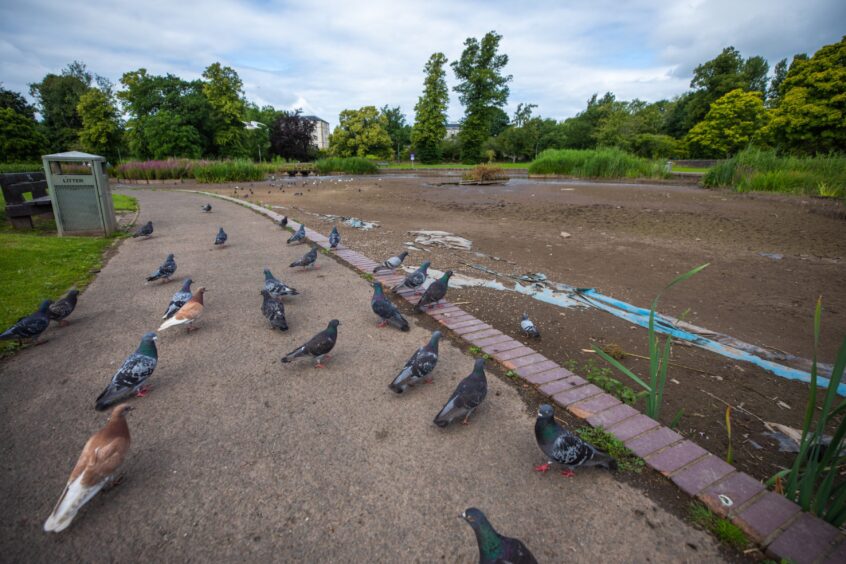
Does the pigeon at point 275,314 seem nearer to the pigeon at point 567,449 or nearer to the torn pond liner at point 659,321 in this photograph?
the torn pond liner at point 659,321

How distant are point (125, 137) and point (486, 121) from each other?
52.5 metres

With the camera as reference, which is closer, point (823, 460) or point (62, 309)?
point (823, 460)

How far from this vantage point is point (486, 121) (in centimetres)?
6259

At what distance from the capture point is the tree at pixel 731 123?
4562 cm

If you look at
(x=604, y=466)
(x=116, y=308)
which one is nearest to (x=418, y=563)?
(x=604, y=466)

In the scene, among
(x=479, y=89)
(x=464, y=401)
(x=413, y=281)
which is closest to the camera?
(x=464, y=401)

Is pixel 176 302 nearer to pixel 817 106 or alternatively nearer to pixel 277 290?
pixel 277 290

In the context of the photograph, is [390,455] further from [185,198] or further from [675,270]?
[185,198]

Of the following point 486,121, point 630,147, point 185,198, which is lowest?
point 185,198

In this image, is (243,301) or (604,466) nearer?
(604,466)

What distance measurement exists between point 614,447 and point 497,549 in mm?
1350

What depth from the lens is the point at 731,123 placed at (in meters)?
47.2

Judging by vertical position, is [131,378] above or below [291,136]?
below

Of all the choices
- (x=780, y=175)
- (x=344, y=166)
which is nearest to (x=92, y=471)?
(x=780, y=175)
